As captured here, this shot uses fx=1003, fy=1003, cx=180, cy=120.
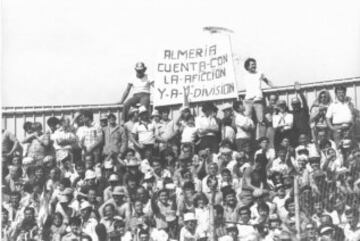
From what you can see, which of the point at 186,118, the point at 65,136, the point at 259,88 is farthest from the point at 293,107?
the point at 65,136

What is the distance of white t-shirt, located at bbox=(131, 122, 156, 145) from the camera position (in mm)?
14828

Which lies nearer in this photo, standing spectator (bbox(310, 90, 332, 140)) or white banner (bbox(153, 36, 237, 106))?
standing spectator (bbox(310, 90, 332, 140))

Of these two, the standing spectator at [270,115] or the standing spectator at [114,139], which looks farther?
the standing spectator at [114,139]

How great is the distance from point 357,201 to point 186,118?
3407mm

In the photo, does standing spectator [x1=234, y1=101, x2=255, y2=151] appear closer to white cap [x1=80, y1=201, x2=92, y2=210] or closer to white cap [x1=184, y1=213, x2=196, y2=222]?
white cap [x1=184, y1=213, x2=196, y2=222]

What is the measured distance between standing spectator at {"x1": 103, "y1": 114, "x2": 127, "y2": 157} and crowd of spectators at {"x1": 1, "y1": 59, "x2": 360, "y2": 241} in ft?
0.05

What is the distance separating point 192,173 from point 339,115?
2.19 m

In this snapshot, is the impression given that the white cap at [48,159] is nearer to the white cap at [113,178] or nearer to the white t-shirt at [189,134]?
the white cap at [113,178]

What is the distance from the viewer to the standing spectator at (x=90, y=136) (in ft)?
49.0

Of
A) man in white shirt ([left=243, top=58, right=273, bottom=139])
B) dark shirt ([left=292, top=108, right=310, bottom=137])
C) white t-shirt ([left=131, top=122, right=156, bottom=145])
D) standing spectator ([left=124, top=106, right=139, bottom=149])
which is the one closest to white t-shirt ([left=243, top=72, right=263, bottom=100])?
man in white shirt ([left=243, top=58, right=273, bottom=139])

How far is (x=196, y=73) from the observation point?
15.2 meters

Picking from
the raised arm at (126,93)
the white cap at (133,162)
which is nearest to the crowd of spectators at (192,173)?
the white cap at (133,162)

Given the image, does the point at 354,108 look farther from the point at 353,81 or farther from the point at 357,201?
the point at 357,201

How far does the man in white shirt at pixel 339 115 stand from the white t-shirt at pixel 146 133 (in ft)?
8.72
